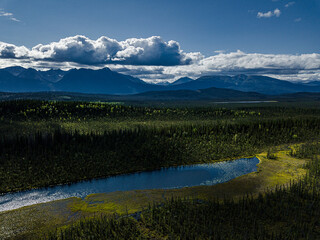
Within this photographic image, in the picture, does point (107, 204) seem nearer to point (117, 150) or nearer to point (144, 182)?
point (144, 182)

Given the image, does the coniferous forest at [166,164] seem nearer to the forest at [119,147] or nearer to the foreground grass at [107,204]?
the forest at [119,147]

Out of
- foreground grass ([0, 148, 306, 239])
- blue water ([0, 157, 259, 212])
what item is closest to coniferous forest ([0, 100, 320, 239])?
foreground grass ([0, 148, 306, 239])

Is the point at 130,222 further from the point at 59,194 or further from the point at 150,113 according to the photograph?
the point at 150,113

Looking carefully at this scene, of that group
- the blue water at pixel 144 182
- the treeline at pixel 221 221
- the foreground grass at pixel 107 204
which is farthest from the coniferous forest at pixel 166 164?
the blue water at pixel 144 182

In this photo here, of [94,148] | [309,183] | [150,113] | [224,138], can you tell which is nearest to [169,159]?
[94,148]

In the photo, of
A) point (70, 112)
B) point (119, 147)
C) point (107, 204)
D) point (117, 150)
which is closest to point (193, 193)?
point (107, 204)

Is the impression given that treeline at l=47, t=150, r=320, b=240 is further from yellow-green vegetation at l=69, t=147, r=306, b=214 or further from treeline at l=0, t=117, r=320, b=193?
treeline at l=0, t=117, r=320, b=193

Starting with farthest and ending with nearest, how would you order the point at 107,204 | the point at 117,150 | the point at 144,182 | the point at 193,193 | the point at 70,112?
the point at 70,112
the point at 117,150
the point at 144,182
the point at 193,193
the point at 107,204
